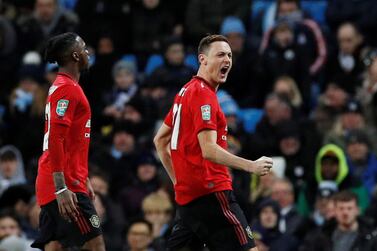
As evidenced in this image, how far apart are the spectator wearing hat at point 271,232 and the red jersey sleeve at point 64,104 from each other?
16.0 ft

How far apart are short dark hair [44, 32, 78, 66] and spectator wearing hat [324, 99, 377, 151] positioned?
674 centimetres

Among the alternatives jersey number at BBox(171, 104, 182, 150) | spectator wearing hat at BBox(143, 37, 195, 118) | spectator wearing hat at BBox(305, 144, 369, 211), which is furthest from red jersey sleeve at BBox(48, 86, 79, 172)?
spectator wearing hat at BBox(143, 37, 195, 118)

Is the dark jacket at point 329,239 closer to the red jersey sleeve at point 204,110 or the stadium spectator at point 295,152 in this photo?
the stadium spectator at point 295,152

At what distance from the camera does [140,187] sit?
16094 millimetres

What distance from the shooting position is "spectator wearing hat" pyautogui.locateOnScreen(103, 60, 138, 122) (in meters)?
18.0

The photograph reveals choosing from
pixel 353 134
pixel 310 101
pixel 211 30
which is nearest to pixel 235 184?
pixel 353 134

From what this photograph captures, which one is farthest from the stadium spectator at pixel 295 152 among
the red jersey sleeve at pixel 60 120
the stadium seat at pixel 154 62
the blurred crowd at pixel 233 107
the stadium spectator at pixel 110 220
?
the red jersey sleeve at pixel 60 120

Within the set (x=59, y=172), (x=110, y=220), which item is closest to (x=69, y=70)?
(x=59, y=172)

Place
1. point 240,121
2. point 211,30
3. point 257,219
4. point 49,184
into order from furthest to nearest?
point 211,30 < point 240,121 < point 257,219 < point 49,184

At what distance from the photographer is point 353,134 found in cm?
1582

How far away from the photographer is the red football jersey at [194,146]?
388 inches

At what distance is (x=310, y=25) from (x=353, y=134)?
2.78 metres

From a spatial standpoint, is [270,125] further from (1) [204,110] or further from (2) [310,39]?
(1) [204,110]

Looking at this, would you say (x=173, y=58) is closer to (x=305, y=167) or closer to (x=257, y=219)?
(x=305, y=167)
